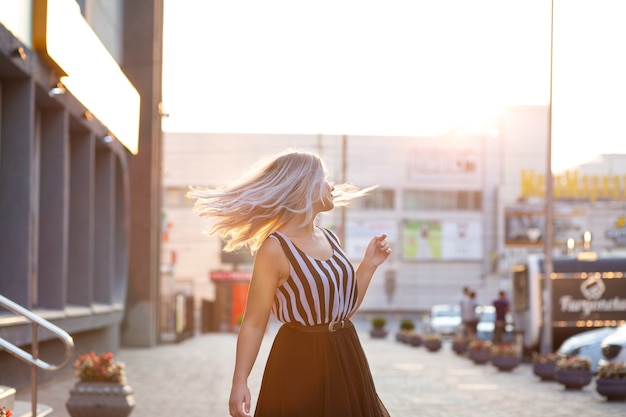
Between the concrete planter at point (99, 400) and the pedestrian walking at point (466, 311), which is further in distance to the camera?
the pedestrian walking at point (466, 311)

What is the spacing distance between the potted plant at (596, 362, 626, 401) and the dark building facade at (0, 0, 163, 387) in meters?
8.13

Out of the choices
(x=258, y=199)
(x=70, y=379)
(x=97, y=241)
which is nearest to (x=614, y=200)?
(x=97, y=241)

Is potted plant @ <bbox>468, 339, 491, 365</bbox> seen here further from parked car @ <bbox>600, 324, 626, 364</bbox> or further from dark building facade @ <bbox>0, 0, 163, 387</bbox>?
dark building facade @ <bbox>0, 0, 163, 387</bbox>

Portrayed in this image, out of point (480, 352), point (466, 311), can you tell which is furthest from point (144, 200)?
point (480, 352)

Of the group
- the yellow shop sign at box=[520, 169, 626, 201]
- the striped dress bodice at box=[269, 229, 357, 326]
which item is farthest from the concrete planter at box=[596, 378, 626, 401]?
the yellow shop sign at box=[520, 169, 626, 201]

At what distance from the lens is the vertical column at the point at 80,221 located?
958 inches

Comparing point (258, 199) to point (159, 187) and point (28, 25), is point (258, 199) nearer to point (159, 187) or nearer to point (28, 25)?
point (28, 25)

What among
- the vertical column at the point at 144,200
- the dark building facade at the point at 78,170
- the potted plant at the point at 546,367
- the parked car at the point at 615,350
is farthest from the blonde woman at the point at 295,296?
the vertical column at the point at 144,200

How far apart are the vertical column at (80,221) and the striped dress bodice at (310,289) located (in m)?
19.8

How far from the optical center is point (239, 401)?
476 centimetres

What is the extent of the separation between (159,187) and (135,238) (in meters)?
2.35

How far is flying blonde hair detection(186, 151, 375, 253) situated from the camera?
493 centimetres

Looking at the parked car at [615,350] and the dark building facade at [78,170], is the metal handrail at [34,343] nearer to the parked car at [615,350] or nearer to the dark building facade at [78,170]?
the dark building facade at [78,170]

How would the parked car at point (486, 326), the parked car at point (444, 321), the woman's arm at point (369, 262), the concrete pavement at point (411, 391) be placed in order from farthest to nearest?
the parked car at point (444, 321) → the parked car at point (486, 326) → the concrete pavement at point (411, 391) → the woman's arm at point (369, 262)
